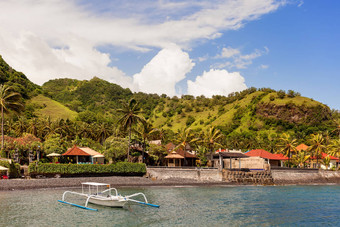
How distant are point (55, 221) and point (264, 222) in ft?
69.2

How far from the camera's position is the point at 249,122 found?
169750 millimetres

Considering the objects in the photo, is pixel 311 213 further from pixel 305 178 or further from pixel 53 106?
pixel 53 106

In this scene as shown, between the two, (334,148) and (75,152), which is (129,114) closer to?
(75,152)

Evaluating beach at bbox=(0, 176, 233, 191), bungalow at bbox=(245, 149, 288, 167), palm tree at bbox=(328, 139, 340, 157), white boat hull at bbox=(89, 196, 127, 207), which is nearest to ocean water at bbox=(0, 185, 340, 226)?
white boat hull at bbox=(89, 196, 127, 207)

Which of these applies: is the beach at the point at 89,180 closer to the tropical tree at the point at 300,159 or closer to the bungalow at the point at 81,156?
the bungalow at the point at 81,156

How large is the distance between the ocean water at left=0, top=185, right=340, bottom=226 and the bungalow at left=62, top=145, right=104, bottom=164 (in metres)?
19.9

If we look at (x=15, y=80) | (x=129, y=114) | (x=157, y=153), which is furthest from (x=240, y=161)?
(x=15, y=80)

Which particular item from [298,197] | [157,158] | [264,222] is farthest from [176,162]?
[264,222]

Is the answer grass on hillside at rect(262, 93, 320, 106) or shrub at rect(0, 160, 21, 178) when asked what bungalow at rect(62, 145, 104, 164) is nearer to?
shrub at rect(0, 160, 21, 178)

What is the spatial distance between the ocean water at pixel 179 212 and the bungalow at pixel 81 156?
1990cm

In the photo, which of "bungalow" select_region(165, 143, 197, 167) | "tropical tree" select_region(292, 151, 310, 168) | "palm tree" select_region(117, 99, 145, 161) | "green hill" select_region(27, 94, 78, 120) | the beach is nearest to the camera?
the beach

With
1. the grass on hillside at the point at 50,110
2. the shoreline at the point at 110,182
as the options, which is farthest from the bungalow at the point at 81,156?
the grass on hillside at the point at 50,110

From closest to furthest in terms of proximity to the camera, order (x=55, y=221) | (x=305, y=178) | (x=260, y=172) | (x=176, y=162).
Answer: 1. (x=55, y=221)
2. (x=260, y=172)
3. (x=305, y=178)
4. (x=176, y=162)

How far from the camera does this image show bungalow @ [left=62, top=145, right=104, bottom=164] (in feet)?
231
